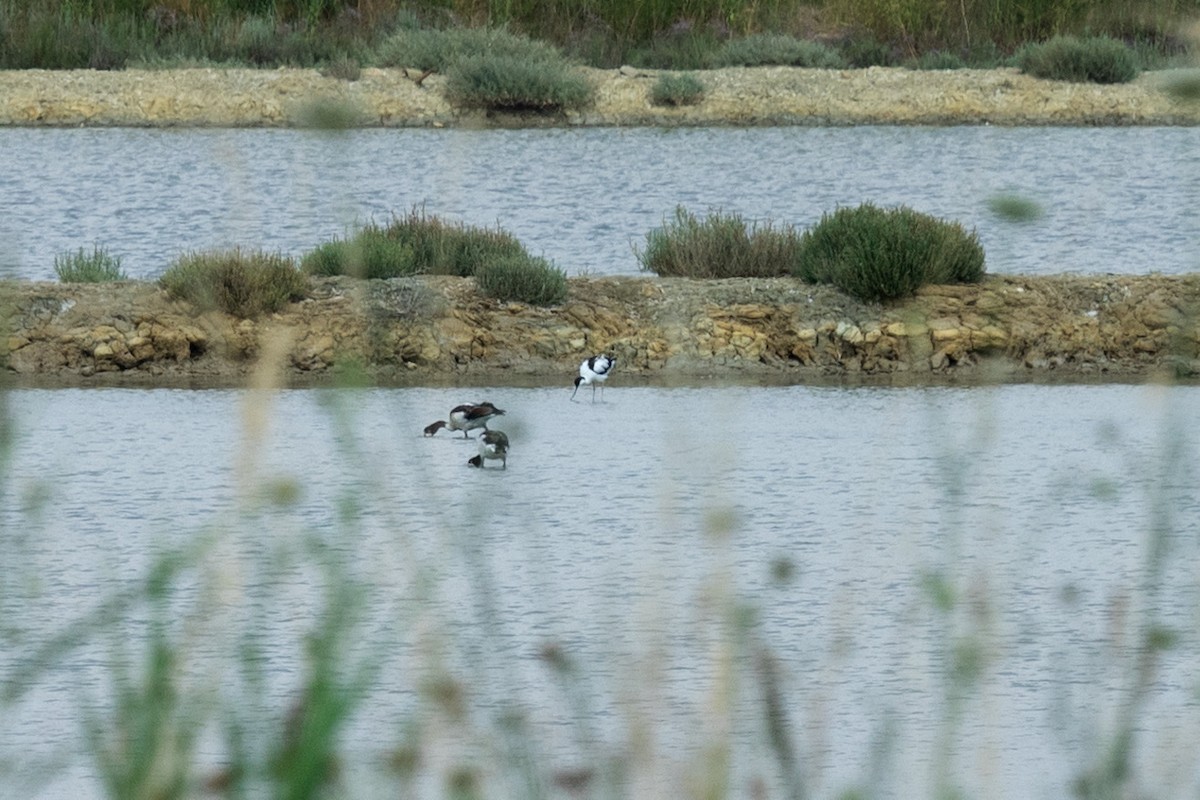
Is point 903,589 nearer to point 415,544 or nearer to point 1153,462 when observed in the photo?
point 415,544

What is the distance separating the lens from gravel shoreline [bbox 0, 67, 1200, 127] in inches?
1519

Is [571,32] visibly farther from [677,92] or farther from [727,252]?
[727,252]

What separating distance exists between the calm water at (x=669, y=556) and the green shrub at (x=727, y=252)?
3670 mm

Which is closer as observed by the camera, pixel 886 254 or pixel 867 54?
pixel 886 254

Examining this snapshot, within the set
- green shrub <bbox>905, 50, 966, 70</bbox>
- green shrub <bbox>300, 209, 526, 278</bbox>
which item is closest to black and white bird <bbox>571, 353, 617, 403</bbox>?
green shrub <bbox>300, 209, 526, 278</bbox>

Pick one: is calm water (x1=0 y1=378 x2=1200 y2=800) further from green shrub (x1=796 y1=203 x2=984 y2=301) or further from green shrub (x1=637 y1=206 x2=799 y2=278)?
green shrub (x1=637 y1=206 x2=799 y2=278)

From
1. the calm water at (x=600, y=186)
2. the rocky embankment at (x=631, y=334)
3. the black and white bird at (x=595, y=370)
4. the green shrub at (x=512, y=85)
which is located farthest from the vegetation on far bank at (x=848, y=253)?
the green shrub at (x=512, y=85)

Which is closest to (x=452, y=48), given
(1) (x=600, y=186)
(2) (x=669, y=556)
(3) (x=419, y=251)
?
(1) (x=600, y=186)

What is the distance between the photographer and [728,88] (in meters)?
40.1

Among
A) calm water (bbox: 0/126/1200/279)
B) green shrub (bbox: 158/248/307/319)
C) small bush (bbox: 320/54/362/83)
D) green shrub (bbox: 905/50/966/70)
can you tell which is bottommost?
calm water (bbox: 0/126/1200/279)

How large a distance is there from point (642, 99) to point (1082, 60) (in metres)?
6.80

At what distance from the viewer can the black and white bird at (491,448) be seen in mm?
11547

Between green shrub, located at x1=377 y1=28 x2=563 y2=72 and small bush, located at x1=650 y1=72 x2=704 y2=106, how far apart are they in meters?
1.64

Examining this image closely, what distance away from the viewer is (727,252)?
1848 cm
